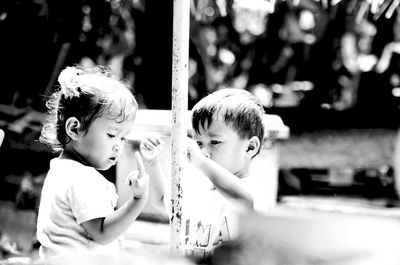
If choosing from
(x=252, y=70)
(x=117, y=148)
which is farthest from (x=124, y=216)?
(x=252, y=70)

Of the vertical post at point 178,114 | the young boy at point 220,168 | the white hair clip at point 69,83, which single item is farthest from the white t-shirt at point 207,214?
the white hair clip at point 69,83

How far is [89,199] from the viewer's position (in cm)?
130

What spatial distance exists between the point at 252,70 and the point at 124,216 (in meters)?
1.67

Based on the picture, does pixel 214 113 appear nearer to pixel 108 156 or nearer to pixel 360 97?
→ pixel 108 156

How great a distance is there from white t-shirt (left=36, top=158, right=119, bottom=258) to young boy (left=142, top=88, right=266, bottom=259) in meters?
0.22

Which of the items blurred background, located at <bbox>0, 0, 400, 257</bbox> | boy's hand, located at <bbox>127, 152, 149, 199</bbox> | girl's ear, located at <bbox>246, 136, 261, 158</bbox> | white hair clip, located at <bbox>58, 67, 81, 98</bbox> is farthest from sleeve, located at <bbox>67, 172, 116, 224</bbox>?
blurred background, located at <bbox>0, 0, 400, 257</bbox>

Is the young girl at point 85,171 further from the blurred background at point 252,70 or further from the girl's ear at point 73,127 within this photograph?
the blurred background at point 252,70

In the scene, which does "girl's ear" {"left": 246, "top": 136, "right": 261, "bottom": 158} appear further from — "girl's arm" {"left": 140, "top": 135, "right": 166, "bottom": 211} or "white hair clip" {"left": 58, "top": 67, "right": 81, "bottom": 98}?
"white hair clip" {"left": 58, "top": 67, "right": 81, "bottom": 98}

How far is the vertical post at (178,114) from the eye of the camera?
45.0 inches

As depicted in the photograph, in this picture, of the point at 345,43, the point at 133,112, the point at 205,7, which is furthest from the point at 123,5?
the point at 345,43

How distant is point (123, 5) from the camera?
86.3 inches

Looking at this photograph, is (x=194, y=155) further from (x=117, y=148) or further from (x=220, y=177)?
(x=117, y=148)

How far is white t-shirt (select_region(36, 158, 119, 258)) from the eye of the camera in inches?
51.0

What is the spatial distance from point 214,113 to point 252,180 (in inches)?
8.1
